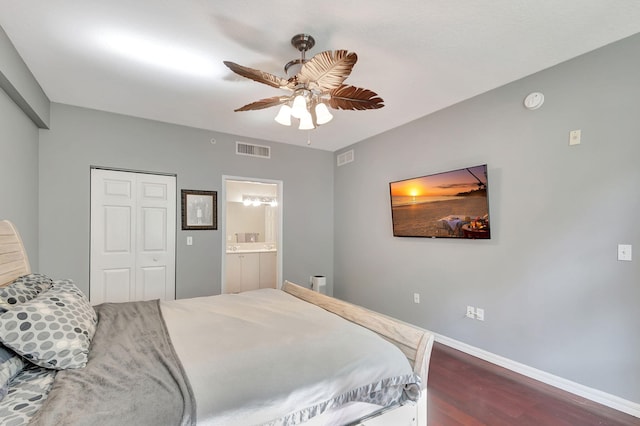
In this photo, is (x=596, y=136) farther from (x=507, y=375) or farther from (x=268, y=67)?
(x=268, y=67)

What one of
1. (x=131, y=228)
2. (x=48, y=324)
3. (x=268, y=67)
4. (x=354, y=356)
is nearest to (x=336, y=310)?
(x=354, y=356)

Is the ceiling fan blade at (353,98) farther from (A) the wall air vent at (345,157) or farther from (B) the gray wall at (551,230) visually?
(A) the wall air vent at (345,157)

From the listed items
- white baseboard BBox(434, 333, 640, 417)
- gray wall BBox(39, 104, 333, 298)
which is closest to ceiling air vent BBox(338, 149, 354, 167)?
gray wall BBox(39, 104, 333, 298)

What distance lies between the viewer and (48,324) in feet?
4.29

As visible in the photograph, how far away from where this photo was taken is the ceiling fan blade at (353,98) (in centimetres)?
207

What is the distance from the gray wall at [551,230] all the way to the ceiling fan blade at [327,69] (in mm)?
1838

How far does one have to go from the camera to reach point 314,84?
2023 mm

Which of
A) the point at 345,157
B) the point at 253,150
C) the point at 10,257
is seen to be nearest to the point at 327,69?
the point at 10,257

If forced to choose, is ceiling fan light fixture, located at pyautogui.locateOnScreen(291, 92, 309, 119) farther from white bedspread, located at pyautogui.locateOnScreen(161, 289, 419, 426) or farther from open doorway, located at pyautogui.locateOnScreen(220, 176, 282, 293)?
open doorway, located at pyautogui.locateOnScreen(220, 176, 282, 293)

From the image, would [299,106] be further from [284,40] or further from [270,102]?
[284,40]

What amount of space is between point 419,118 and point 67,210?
4.26 m

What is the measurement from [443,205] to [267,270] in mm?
3519

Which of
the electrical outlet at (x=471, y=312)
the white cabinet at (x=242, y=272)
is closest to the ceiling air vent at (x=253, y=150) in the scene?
the white cabinet at (x=242, y=272)

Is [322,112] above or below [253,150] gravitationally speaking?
below
